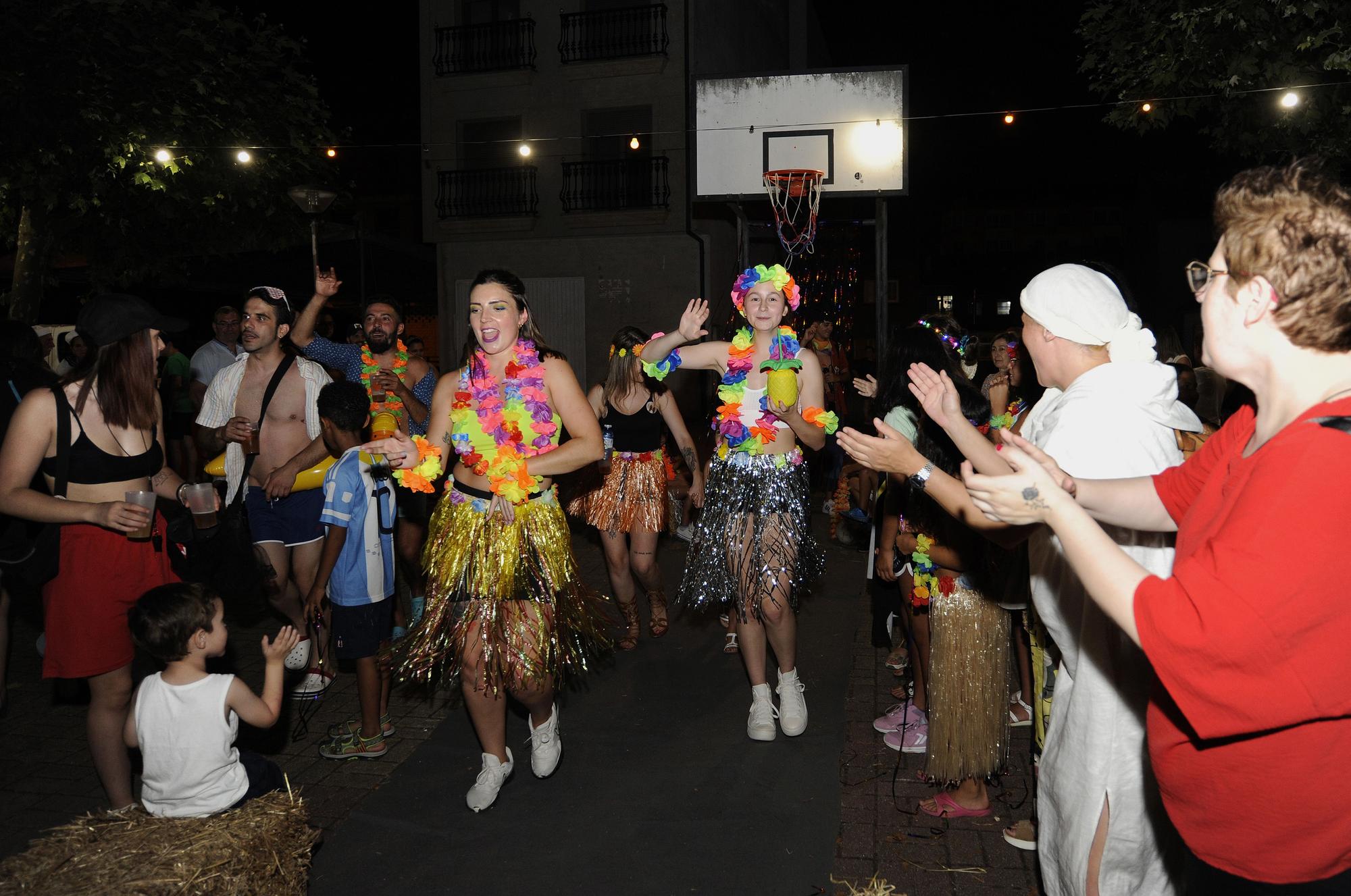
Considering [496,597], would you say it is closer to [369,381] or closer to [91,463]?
[91,463]

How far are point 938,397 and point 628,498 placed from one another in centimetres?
348

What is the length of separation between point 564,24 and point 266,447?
15641mm

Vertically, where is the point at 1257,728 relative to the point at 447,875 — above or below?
above

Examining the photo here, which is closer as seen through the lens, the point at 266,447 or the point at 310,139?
the point at 266,447

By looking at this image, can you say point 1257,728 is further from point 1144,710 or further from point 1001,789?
point 1001,789

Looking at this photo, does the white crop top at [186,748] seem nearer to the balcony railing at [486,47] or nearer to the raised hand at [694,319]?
the raised hand at [694,319]

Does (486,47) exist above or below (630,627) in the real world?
above

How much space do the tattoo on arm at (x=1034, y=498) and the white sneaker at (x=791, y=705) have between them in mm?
3008

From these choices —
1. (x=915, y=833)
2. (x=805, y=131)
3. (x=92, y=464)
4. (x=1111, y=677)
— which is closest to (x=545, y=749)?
(x=915, y=833)

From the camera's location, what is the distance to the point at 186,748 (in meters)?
2.94

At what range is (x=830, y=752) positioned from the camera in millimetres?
4246

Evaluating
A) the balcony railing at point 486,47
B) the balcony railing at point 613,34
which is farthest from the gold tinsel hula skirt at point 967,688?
the balcony railing at point 486,47

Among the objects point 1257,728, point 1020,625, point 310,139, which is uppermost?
point 310,139

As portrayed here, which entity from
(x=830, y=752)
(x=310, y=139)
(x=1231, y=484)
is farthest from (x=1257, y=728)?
(x=310, y=139)
